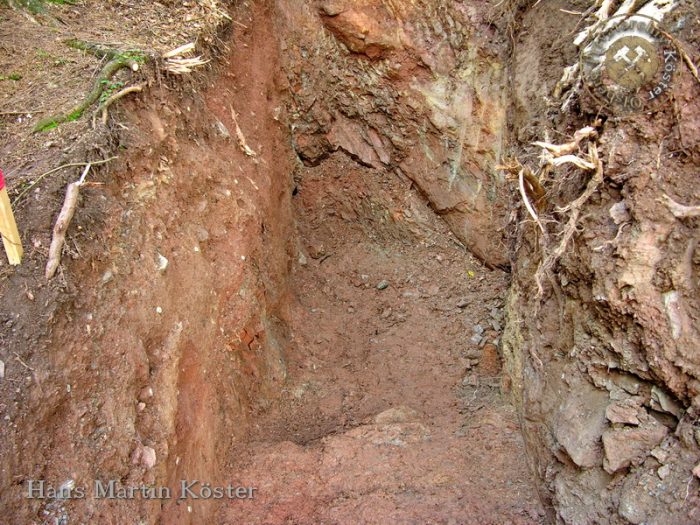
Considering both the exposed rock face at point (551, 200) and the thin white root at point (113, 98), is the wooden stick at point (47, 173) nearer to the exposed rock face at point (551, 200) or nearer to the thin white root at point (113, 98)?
the thin white root at point (113, 98)

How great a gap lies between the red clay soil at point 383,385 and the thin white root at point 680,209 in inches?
70.4

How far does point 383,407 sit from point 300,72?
323 cm

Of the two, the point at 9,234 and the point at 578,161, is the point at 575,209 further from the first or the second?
the point at 9,234

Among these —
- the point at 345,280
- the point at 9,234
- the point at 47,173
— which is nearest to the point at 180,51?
the point at 47,173

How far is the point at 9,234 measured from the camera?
8.17 ft

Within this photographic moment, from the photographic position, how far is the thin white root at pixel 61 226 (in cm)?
257

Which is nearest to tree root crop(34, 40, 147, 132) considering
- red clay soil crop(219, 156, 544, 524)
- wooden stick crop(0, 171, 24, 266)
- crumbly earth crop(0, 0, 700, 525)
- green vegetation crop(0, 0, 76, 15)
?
crumbly earth crop(0, 0, 700, 525)

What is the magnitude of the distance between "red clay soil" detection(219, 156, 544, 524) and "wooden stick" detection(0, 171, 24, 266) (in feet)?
6.30

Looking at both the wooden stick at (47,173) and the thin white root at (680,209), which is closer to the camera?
the thin white root at (680,209)

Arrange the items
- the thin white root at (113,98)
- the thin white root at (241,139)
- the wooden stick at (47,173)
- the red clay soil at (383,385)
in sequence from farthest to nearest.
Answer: the thin white root at (241,139), the red clay soil at (383,385), the thin white root at (113,98), the wooden stick at (47,173)

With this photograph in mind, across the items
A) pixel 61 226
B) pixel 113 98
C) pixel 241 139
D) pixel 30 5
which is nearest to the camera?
pixel 61 226

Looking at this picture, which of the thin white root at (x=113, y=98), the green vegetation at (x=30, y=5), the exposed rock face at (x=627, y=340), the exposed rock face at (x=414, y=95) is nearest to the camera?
the exposed rock face at (x=627, y=340)

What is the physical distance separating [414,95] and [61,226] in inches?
130

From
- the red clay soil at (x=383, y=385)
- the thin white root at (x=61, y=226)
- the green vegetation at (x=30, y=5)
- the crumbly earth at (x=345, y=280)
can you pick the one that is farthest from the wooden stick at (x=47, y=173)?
the red clay soil at (x=383, y=385)
